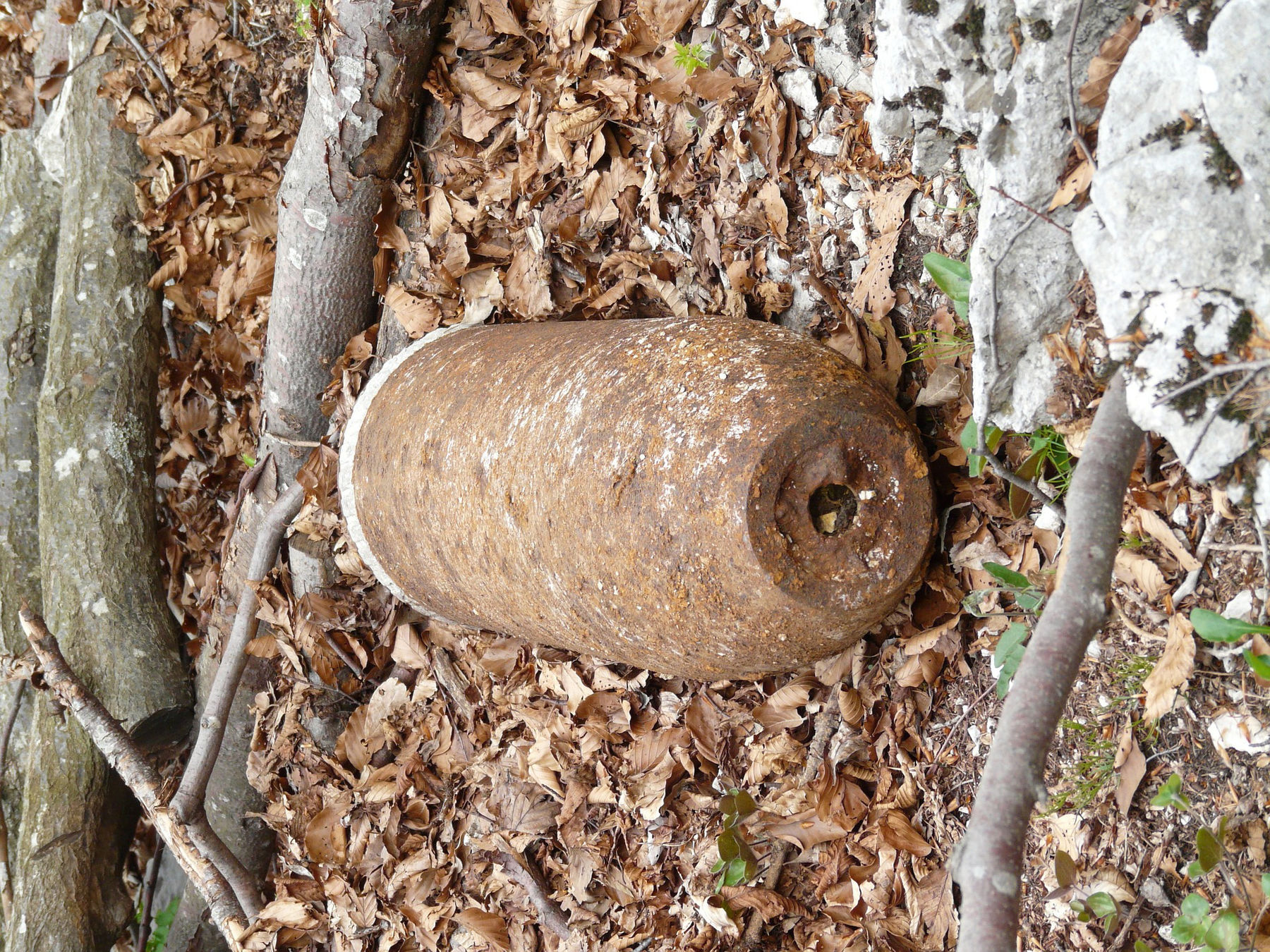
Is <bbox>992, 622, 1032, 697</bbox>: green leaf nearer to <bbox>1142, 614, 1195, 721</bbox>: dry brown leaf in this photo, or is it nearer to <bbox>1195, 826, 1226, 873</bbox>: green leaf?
<bbox>1142, 614, 1195, 721</bbox>: dry brown leaf

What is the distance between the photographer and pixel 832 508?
1459mm

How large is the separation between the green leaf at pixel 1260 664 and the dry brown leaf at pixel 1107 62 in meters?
0.79

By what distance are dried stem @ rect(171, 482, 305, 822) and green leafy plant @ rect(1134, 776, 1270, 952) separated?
241 cm

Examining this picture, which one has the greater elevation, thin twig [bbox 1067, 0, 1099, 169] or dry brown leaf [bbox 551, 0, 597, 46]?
dry brown leaf [bbox 551, 0, 597, 46]

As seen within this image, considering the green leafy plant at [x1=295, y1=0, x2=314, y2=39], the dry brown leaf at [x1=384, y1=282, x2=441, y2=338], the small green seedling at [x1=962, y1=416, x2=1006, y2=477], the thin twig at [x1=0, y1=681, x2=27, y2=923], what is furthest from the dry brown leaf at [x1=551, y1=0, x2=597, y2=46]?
the thin twig at [x1=0, y1=681, x2=27, y2=923]

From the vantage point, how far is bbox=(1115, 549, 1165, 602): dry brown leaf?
55.6 inches

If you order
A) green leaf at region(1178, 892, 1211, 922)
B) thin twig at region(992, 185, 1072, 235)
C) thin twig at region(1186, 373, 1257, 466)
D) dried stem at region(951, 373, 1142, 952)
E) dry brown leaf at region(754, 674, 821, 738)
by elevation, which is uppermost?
thin twig at region(992, 185, 1072, 235)

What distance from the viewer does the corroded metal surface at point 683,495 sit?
1.42 m

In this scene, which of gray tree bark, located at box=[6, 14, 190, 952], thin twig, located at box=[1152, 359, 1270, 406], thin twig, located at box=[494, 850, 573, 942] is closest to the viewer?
thin twig, located at box=[1152, 359, 1270, 406]

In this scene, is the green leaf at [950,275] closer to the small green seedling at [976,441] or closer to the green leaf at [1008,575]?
the small green seedling at [976,441]

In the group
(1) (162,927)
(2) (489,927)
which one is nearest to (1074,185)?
(2) (489,927)

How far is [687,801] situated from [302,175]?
6.97 ft

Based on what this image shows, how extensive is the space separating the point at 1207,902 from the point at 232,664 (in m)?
2.60

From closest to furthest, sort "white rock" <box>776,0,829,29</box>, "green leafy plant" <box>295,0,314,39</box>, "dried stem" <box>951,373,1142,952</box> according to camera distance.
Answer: "dried stem" <box>951,373,1142,952</box> < "white rock" <box>776,0,829,29</box> < "green leafy plant" <box>295,0,314,39</box>
